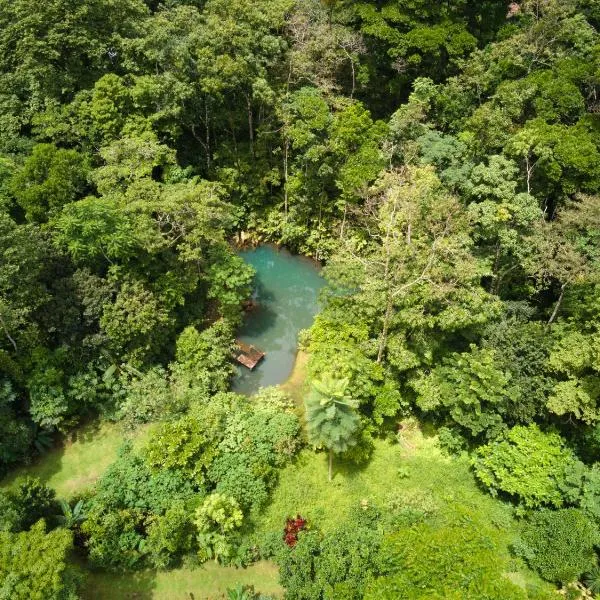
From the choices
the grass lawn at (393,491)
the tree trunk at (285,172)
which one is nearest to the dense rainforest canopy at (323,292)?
the grass lawn at (393,491)

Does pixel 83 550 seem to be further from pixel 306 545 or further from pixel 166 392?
pixel 306 545

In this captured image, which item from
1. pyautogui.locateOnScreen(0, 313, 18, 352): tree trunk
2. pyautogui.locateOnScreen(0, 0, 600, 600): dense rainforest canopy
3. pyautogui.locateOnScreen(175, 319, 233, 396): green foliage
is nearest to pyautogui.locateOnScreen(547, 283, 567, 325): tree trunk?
pyautogui.locateOnScreen(0, 0, 600, 600): dense rainforest canopy

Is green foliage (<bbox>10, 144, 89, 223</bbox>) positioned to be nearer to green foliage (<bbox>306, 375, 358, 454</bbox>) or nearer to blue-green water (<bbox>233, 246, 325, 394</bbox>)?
blue-green water (<bbox>233, 246, 325, 394</bbox>)

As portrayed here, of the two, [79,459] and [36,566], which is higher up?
[36,566]

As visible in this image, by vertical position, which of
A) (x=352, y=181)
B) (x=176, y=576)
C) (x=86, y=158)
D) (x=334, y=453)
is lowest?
(x=176, y=576)

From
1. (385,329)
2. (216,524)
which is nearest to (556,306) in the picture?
(385,329)

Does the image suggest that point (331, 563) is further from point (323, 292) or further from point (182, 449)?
point (323, 292)

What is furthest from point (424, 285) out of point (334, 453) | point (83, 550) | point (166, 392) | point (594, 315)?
point (83, 550)
